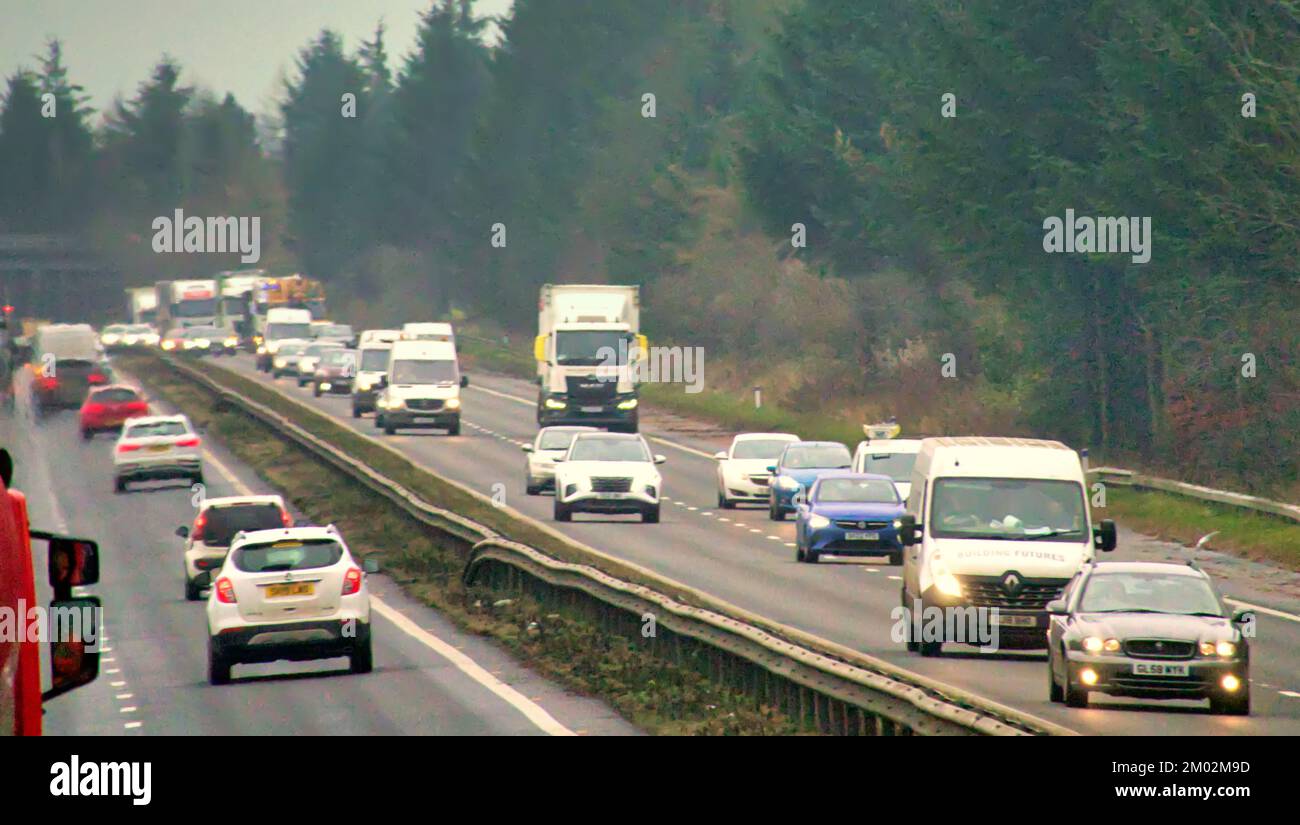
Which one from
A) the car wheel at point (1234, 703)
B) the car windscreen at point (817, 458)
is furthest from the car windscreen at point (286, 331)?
the car wheel at point (1234, 703)

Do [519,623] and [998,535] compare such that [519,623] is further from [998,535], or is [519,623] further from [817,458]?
[817,458]

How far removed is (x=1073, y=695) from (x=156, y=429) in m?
33.7

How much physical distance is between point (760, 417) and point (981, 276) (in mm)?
11510

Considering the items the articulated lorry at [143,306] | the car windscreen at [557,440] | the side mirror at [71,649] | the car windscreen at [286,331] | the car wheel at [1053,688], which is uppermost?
the articulated lorry at [143,306]

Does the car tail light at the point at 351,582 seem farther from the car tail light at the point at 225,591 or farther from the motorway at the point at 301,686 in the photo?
the car tail light at the point at 225,591

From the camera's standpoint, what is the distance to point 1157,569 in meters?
20.7

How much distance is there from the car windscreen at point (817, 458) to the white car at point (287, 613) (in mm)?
19419

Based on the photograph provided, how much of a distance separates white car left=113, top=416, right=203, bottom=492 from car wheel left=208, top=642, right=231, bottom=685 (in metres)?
26.7

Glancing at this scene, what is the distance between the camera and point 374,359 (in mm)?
69125

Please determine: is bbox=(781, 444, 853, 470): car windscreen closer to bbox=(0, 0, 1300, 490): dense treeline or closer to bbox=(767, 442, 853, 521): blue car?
bbox=(767, 442, 853, 521): blue car

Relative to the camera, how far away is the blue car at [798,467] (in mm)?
41750

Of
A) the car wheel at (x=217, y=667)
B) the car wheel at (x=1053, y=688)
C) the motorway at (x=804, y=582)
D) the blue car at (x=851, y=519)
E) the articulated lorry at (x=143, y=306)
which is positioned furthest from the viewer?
the articulated lorry at (x=143, y=306)
